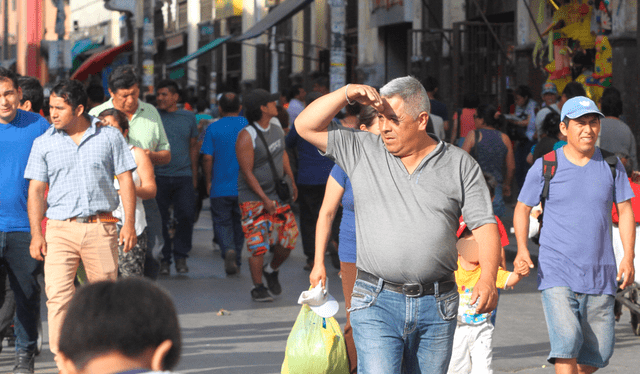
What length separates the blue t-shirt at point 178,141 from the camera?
9.75 m

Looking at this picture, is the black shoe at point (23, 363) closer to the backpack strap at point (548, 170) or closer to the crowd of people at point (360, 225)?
the crowd of people at point (360, 225)

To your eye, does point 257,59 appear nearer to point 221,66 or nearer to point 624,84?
point 221,66

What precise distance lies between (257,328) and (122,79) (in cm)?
214

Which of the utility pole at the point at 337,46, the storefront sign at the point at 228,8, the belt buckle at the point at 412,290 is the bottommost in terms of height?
the belt buckle at the point at 412,290

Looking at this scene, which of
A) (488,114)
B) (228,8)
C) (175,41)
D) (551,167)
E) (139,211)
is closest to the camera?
(551,167)

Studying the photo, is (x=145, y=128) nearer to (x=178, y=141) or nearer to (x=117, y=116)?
(x=117, y=116)

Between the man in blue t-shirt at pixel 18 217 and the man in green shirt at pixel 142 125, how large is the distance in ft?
3.38

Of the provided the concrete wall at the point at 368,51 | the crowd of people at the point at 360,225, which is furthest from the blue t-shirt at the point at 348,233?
the concrete wall at the point at 368,51

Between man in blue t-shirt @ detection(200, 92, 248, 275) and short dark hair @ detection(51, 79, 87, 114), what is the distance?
156 inches

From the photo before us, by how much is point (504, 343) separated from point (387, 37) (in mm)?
16635

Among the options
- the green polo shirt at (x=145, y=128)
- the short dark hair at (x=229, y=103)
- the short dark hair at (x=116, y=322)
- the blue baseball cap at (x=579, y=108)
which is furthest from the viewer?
the short dark hair at (x=229, y=103)


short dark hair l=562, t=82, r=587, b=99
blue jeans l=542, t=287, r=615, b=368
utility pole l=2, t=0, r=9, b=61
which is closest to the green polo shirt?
blue jeans l=542, t=287, r=615, b=368

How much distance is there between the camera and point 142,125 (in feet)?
24.3

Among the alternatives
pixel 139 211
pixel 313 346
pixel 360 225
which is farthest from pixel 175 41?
pixel 360 225
